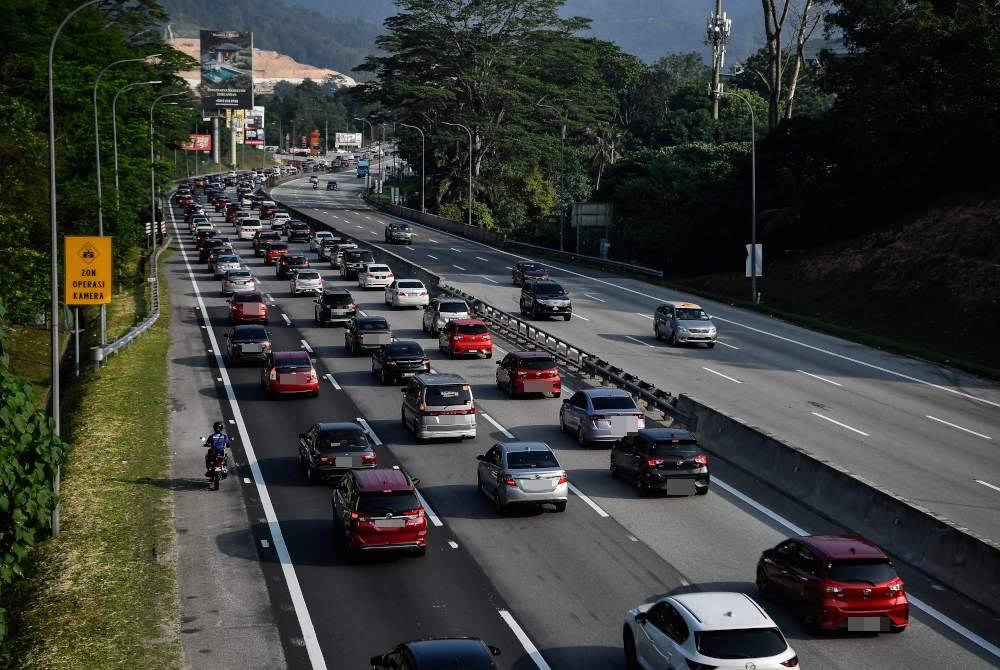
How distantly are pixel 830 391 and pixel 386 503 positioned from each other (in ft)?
76.3

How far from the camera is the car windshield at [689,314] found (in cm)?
5069

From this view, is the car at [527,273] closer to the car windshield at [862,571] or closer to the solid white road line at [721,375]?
the solid white road line at [721,375]

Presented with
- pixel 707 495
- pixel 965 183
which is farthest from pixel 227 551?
pixel 965 183

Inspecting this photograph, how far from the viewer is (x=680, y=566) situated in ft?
76.5

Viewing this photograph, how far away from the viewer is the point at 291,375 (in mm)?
39031

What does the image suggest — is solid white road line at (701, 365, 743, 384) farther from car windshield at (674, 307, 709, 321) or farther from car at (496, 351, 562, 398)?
car at (496, 351, 562, 398)

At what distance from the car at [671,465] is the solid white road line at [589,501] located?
1.28 metres

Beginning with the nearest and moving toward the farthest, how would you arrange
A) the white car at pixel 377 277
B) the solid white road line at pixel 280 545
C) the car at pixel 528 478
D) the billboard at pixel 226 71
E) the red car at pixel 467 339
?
the solid white road line at pixel 280 545 < the car at pixel 528 478 < the red car at pixel 467 339 < the white car at pixel 377 277 < the billboard at pixel 226 71

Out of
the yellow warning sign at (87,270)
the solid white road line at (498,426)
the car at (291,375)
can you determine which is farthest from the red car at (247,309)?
the solid white road line at (498,426)

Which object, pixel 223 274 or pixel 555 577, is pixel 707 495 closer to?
pixel 555 577

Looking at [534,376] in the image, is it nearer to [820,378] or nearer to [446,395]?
[446,395]

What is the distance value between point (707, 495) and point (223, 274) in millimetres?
47708

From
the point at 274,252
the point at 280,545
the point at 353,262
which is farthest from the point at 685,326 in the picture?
the point at 274,252

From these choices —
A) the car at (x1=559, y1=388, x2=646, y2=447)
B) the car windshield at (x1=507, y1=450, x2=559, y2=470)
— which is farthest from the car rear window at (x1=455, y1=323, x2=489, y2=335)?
the car windshield at (x1=507, y1=450, x2=559, y2=470)
